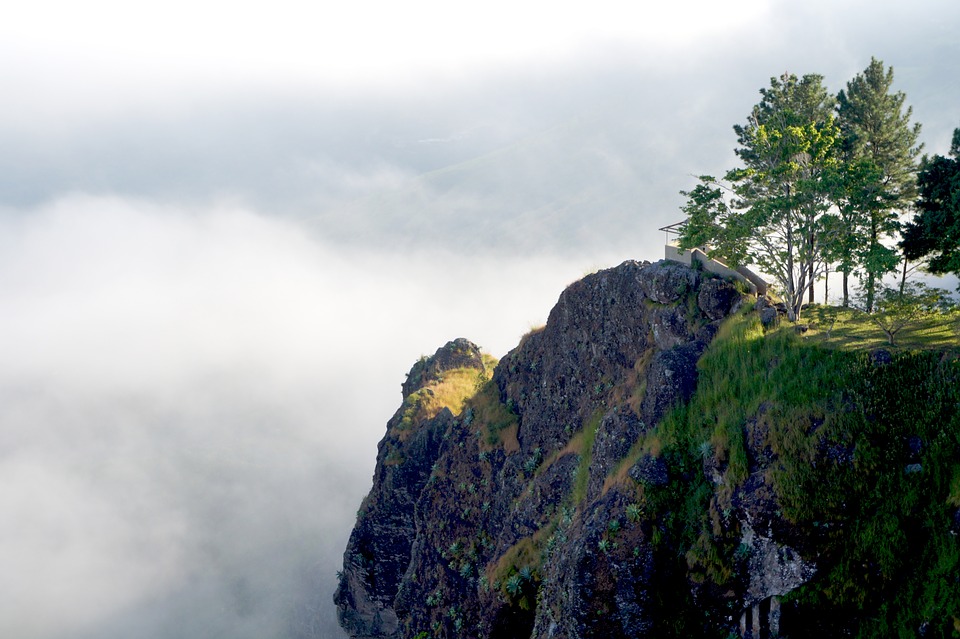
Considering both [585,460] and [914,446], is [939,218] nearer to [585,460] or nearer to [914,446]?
[914,446]

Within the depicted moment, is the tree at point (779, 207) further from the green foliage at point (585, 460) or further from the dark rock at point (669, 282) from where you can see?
the green foliage at point (585, 460)

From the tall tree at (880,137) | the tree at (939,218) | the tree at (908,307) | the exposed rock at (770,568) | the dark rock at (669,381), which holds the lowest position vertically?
the exposed rock at (770,568)

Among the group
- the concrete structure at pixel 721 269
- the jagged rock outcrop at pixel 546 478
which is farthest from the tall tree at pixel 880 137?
the jagged rock outcrop at pixel 546 478

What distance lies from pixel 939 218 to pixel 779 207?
263 inches

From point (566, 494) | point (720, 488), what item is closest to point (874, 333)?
point (720, 488)

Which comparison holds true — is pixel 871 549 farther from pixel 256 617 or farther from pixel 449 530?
pixel 256 617

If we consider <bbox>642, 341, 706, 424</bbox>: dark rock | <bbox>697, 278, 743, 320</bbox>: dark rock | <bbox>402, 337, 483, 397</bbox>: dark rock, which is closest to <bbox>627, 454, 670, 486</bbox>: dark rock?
<bbox>642, 341, 706, 424</bbox>: dark rock

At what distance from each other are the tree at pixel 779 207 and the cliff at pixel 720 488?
2.19 metres

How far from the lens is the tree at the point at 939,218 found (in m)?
29.2

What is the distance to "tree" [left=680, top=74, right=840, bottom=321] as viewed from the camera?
33.4 meters

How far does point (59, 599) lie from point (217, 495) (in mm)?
47794

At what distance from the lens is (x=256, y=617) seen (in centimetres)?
11750

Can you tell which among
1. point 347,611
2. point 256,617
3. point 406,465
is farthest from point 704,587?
point 256,617

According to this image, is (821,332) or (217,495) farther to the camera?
(217,495)
